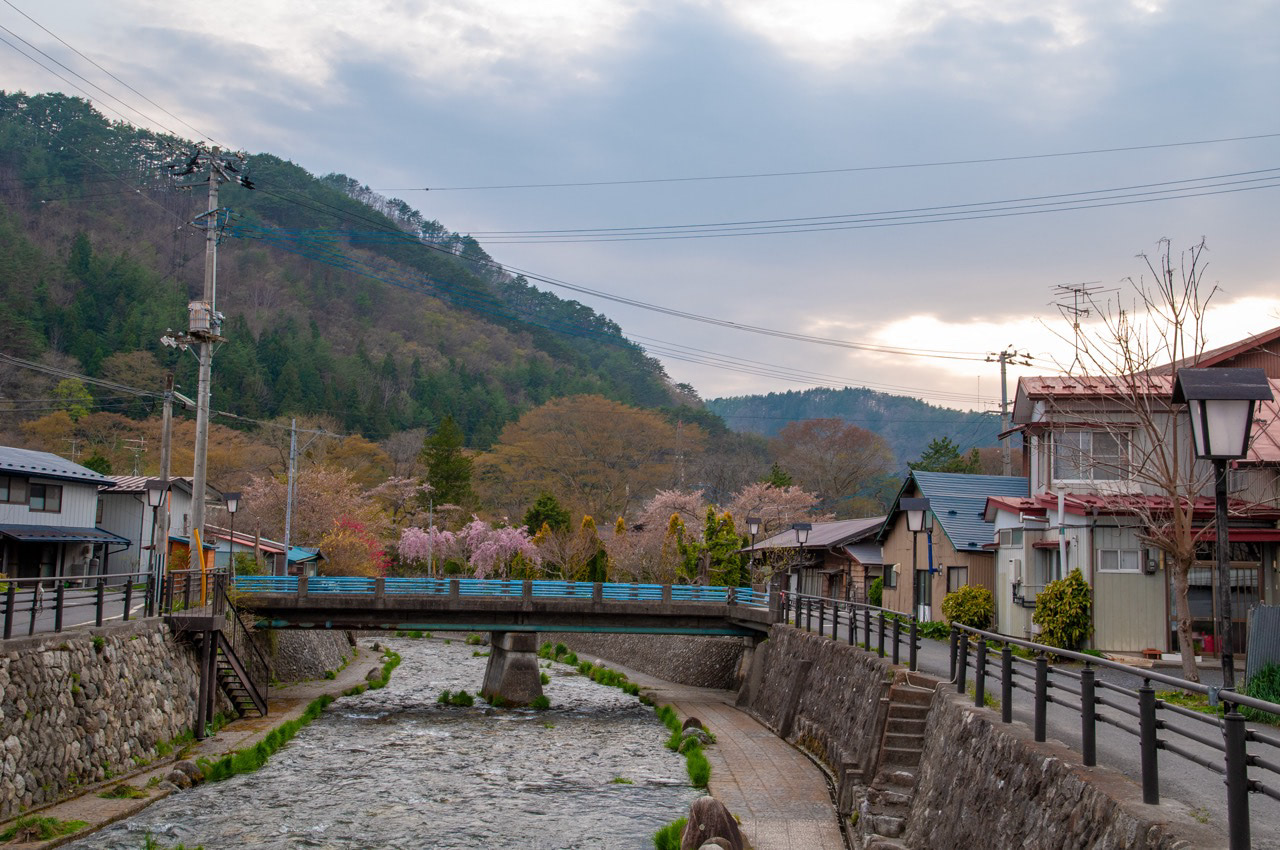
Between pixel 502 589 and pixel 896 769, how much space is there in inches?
820

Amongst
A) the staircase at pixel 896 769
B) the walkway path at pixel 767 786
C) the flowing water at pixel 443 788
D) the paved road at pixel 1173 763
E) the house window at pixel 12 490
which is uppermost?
the house window at pixel 12 490

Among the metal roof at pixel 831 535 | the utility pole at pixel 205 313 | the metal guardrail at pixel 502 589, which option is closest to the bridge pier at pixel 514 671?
the metal guardrail at pixel 502 589

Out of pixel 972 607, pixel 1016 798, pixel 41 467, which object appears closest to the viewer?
pixel 1016 798

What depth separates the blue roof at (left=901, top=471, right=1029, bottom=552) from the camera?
1195 inches

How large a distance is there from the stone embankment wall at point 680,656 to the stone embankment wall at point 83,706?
18.4 metres

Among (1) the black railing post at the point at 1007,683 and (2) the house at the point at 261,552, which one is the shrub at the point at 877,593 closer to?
(2) the house at the point at 261,552

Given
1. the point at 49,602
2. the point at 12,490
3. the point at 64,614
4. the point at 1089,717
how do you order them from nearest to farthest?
the point at 1089,717 → the point at 49,602 → the point at 64,614 → the point at 12,490

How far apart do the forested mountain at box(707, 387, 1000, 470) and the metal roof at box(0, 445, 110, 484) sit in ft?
402

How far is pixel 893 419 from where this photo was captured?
7092 inches

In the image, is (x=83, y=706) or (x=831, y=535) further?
(x=831, y=535)

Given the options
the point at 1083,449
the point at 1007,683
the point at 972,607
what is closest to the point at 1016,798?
the point at 1007,683

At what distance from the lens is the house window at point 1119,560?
23.2 m

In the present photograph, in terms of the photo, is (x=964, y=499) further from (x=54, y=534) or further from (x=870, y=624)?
(x=54, y=534)

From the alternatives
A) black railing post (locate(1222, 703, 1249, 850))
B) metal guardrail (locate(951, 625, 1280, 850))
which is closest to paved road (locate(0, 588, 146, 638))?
metal guardrail (locate(951, 625, 1280, 850))
